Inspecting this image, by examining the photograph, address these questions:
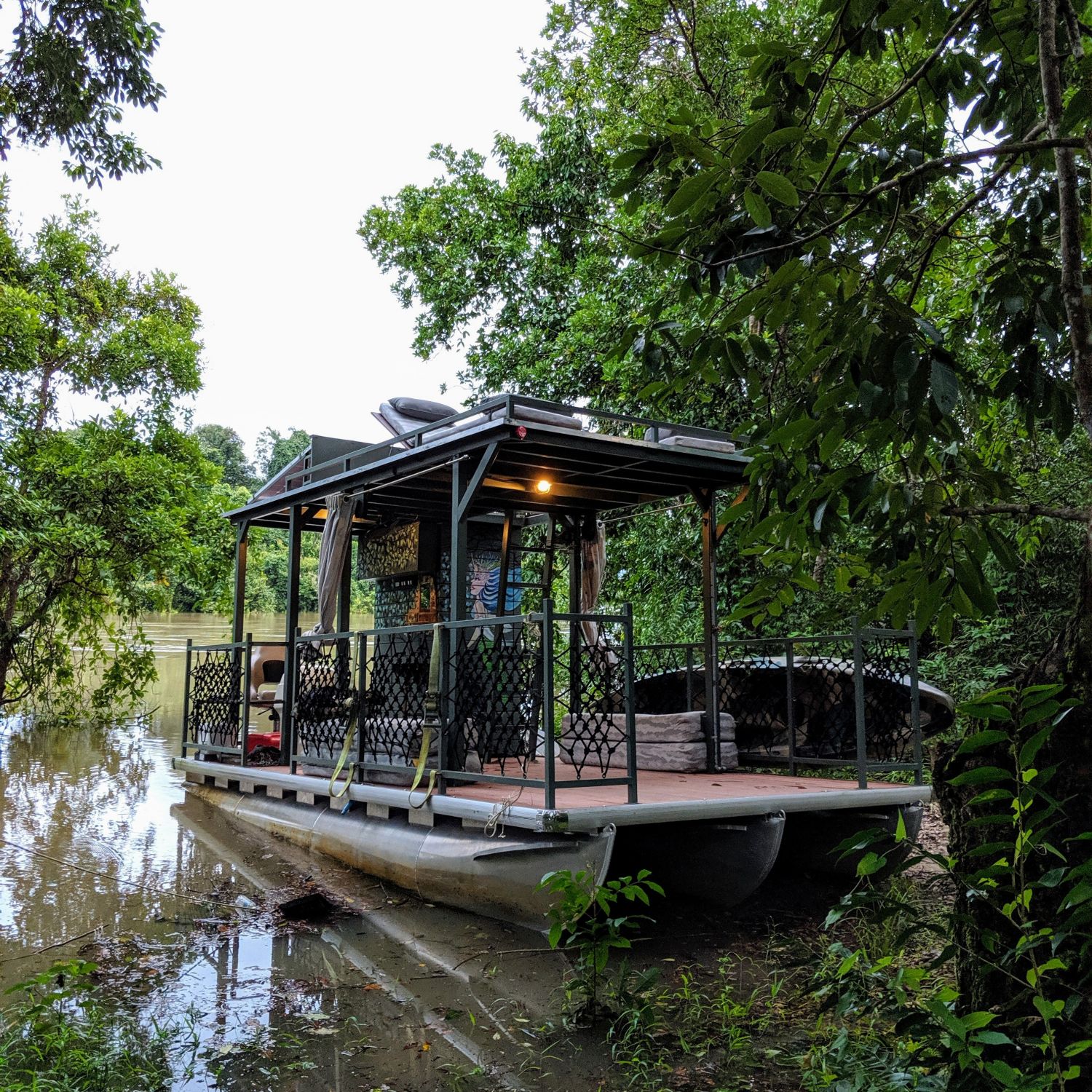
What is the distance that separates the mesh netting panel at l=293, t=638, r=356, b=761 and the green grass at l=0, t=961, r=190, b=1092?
3373 mm

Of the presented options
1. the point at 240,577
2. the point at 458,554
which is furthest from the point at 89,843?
the point at 458,554

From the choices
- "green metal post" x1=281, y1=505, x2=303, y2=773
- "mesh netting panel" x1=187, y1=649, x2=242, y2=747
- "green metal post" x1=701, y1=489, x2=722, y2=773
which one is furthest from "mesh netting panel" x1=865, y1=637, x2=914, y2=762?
"mesh netting panel" x1=187, y1=649, x2=242, y2=747

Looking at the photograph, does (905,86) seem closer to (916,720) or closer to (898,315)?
(898,315)

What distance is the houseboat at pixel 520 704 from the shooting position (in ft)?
18.2

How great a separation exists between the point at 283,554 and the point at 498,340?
71.7 ft

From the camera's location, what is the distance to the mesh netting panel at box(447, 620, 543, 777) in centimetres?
568

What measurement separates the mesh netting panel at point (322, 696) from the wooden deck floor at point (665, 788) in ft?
4.54

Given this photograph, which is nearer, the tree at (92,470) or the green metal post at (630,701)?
the green metal post at (630,701)

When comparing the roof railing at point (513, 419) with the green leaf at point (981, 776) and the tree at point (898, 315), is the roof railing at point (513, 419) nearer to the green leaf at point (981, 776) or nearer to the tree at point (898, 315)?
the tree at point (898, 315)

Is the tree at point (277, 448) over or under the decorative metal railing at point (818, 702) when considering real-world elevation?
over

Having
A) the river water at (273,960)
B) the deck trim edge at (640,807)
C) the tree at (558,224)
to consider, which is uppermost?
the tree at (558,224)

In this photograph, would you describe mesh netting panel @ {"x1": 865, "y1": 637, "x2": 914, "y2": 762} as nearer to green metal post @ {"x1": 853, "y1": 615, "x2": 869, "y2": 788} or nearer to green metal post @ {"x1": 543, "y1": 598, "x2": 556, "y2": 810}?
green metal post @ {"x1": 853, "y1": 615, "x2": 869, "y2": 788}

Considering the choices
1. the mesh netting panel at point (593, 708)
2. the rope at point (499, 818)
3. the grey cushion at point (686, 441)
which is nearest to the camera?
the rope at point (499, 818)

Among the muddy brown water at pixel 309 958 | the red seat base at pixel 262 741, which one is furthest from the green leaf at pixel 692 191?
the red seat base at pixel 262 741
